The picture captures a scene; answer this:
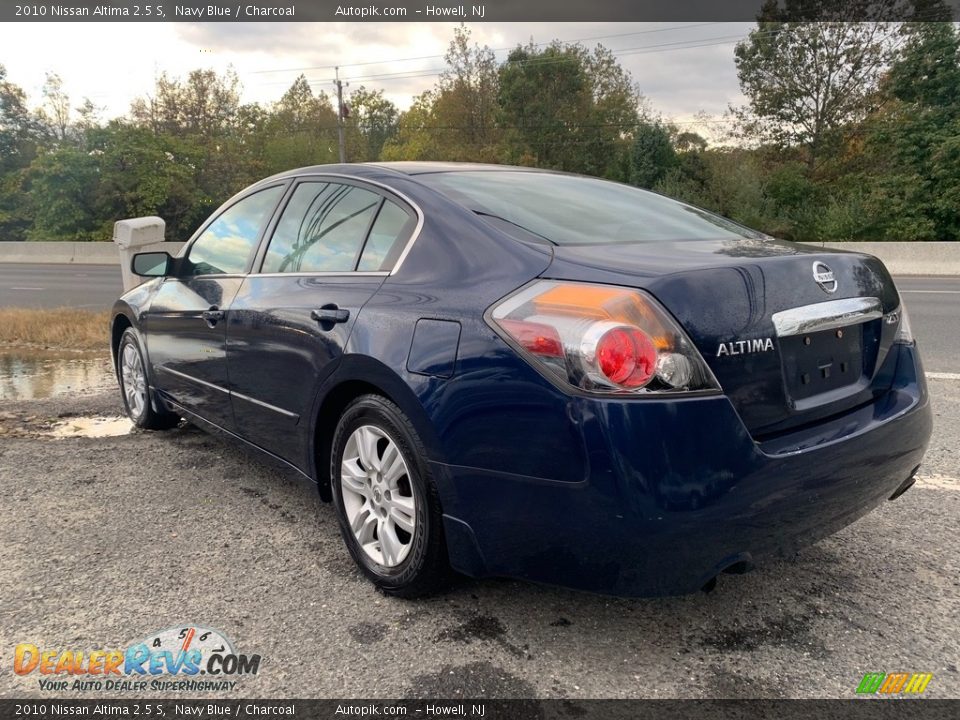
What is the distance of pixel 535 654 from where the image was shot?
7.50 ft

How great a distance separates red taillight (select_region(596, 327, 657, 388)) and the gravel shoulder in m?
0.88

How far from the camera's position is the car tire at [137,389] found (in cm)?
469

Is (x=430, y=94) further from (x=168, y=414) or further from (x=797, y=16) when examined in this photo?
(x=168, y=414)

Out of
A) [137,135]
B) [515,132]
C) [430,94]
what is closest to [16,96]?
[137,135]

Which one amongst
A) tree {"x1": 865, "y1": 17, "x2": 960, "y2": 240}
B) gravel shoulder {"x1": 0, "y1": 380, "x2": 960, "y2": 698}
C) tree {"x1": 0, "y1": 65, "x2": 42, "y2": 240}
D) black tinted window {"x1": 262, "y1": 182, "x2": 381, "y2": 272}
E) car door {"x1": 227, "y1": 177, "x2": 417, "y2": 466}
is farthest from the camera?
tree {"x1": 0, "y1": 65, "x2": 42, "y2": 240}

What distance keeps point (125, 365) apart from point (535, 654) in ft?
12.7

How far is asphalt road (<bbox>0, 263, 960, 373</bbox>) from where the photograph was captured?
7.40 meters

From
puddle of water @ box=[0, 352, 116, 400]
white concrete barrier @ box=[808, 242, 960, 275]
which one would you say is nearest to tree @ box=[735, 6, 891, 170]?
white concrete barrier @ box=[808, 242, 960, 275]

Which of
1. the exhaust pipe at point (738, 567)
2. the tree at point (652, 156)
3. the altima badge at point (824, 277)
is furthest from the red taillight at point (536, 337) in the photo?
the tree at point (652, 156)

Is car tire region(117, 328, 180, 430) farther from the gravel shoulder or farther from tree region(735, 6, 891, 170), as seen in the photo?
tree region(735, 6, 891, 170)

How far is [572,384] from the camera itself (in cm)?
200

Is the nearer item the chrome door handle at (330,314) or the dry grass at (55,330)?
the chrome door handle at (330,314)

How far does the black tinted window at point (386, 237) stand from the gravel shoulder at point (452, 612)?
1.07m

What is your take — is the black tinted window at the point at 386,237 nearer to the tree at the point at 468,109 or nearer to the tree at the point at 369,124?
the tree at the point at 468,109
